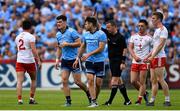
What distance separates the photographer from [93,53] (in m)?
20.2

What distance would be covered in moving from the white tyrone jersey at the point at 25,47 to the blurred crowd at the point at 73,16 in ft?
35.7

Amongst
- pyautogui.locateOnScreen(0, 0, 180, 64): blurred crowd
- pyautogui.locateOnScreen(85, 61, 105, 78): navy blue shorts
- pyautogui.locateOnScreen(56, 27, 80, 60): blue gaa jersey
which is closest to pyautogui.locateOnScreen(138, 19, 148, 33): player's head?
pyautogui.locateOnScreen(85, 61, 105, 78): navy blue shorts

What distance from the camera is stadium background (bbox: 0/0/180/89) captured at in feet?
106

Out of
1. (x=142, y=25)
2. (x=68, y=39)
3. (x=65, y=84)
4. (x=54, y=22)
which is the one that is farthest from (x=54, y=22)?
(x=65, y=84)

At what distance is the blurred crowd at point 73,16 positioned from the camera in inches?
1297

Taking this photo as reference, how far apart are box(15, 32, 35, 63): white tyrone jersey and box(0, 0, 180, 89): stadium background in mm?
10178

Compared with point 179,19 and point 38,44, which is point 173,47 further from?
point 38,44

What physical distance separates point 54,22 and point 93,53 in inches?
589

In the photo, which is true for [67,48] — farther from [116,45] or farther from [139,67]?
[139,67]

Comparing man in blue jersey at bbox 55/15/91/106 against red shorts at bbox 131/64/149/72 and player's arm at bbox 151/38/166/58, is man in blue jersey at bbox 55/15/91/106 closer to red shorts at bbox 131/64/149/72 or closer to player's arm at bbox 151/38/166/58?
red shorts at bbox 131/64/149/72

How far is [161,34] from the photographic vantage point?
2009 centimetres

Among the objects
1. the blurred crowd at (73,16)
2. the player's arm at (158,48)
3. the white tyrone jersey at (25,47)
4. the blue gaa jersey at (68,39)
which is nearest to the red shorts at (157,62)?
the player's arm at (158,48)

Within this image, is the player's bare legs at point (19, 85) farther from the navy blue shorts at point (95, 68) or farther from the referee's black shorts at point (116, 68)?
the referee's black shorts at point (116, 68)

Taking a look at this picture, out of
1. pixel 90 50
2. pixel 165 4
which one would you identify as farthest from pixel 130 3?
pixel 90 50
